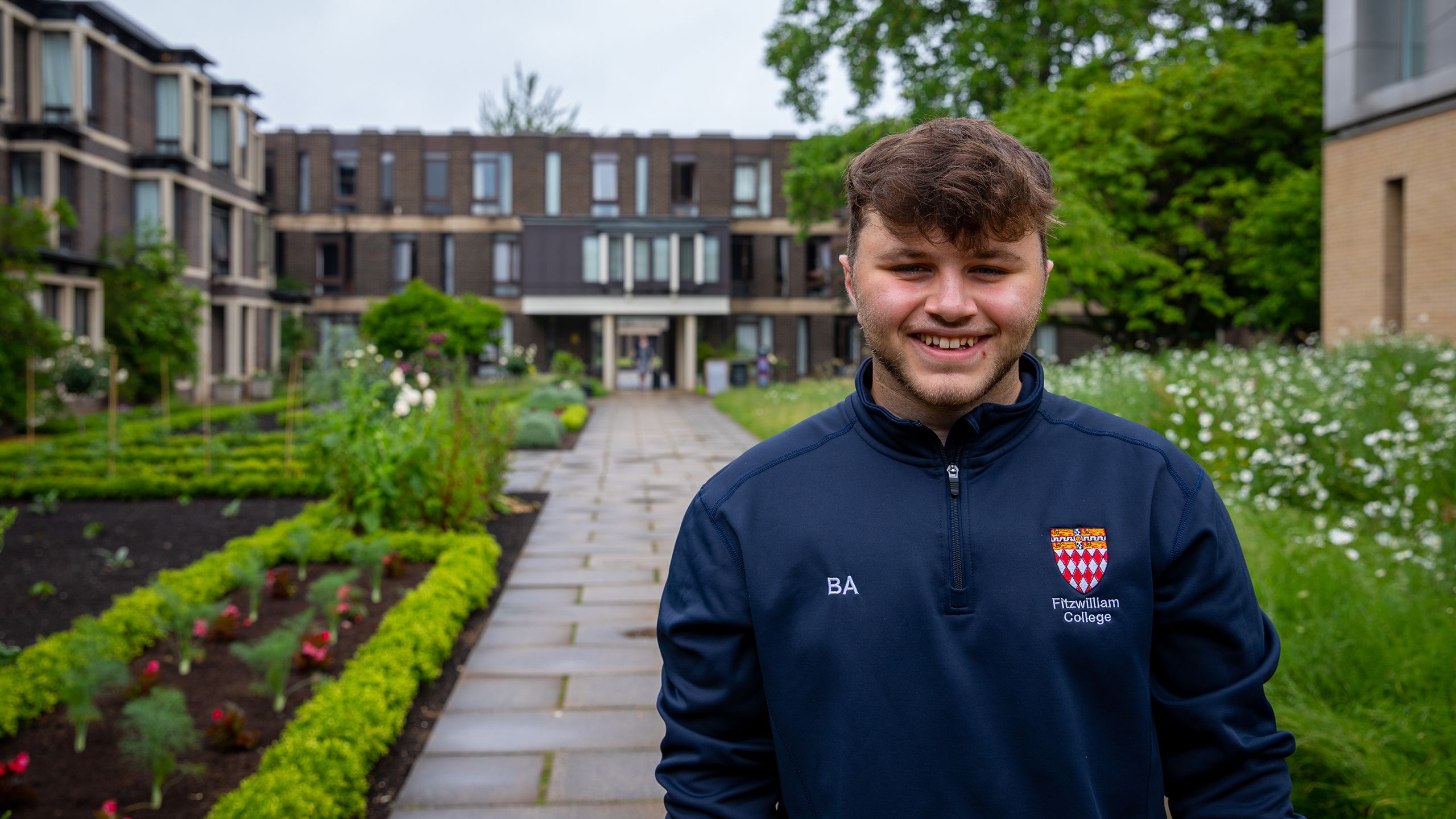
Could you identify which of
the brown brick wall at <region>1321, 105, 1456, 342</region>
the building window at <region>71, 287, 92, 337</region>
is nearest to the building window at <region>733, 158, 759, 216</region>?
the building window at <region>71, 287, 92, 337</region>

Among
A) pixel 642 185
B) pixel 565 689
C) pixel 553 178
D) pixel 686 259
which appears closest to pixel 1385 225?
pixel 565 689

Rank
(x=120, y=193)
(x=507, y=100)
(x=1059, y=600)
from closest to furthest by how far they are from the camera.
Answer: (x=1059, y=600) < (x=120, y=193) < (x=507, y=100)

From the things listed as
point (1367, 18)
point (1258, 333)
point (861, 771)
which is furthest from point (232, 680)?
point (1258, 333)

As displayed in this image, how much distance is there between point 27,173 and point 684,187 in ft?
71.9

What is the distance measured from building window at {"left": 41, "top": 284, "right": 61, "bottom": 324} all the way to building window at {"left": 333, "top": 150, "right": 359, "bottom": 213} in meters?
17.1

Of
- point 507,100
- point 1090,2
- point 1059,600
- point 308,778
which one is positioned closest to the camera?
point 1059,600

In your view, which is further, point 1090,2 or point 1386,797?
point 1090,2

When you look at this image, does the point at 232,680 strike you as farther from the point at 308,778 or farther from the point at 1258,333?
the point at 1258,333

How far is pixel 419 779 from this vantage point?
396 cm

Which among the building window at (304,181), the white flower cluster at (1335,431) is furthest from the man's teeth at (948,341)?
the building window at (304,181)

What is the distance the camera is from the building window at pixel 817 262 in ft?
127

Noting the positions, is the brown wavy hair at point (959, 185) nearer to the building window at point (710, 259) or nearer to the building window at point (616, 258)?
the building window at point (710, 259)

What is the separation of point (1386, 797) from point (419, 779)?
317 cm

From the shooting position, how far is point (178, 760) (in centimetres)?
394
